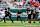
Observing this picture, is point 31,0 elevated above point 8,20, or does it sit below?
above

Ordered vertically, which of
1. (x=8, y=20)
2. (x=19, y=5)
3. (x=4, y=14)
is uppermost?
(x=19, y=5)

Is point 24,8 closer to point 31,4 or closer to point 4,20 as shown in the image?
point 31,4

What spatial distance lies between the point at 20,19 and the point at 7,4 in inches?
65.3

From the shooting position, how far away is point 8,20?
8414mm

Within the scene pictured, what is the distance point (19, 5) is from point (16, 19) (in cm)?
122

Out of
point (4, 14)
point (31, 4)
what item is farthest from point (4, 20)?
point (31, 4)

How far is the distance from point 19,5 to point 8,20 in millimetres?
1584

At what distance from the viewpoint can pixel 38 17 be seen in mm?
8273

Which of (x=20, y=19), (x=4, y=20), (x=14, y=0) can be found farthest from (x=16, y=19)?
(x=14, y=0)

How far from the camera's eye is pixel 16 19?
8.44 m

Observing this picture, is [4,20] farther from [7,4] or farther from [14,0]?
[14,0]

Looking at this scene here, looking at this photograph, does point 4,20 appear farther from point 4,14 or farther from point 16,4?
point 16,4

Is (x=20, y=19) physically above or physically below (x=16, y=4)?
below

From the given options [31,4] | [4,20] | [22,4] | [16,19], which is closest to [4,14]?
[4,20]
